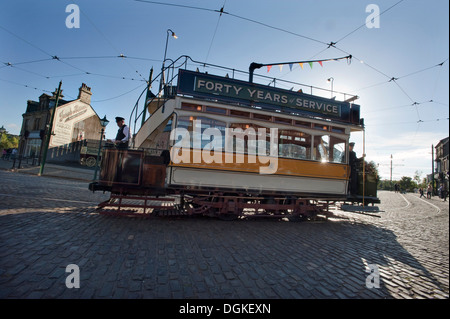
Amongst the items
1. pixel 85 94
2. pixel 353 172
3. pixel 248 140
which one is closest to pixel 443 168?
pixel 353 172

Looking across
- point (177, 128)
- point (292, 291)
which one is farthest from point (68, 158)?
point (292, 291)

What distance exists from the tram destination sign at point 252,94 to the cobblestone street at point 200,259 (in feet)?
12.5

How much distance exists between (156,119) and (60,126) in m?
30.5

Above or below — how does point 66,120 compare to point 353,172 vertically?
above

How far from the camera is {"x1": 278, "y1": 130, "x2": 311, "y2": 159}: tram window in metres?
6.03

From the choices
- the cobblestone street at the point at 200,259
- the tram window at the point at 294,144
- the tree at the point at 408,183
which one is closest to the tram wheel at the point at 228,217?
the cobblestone street at the point at 200,259

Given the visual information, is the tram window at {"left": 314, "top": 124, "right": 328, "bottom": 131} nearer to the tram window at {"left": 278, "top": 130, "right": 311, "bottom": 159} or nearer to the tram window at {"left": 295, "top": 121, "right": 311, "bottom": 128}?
the tram window at {"left": 295, "top": 121, "right": 311, "bottom": 128}

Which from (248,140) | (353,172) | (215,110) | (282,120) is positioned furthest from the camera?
(353,172)

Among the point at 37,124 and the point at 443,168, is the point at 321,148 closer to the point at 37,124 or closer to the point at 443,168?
the point at 37,124

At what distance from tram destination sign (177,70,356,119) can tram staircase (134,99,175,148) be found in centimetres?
59

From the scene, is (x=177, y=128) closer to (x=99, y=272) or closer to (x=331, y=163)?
(x=99, y=272)

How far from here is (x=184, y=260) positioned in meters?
2.94

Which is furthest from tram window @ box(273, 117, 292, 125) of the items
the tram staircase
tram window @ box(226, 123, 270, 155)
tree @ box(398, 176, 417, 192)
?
tree @ box(398, 176, 417, 192)
